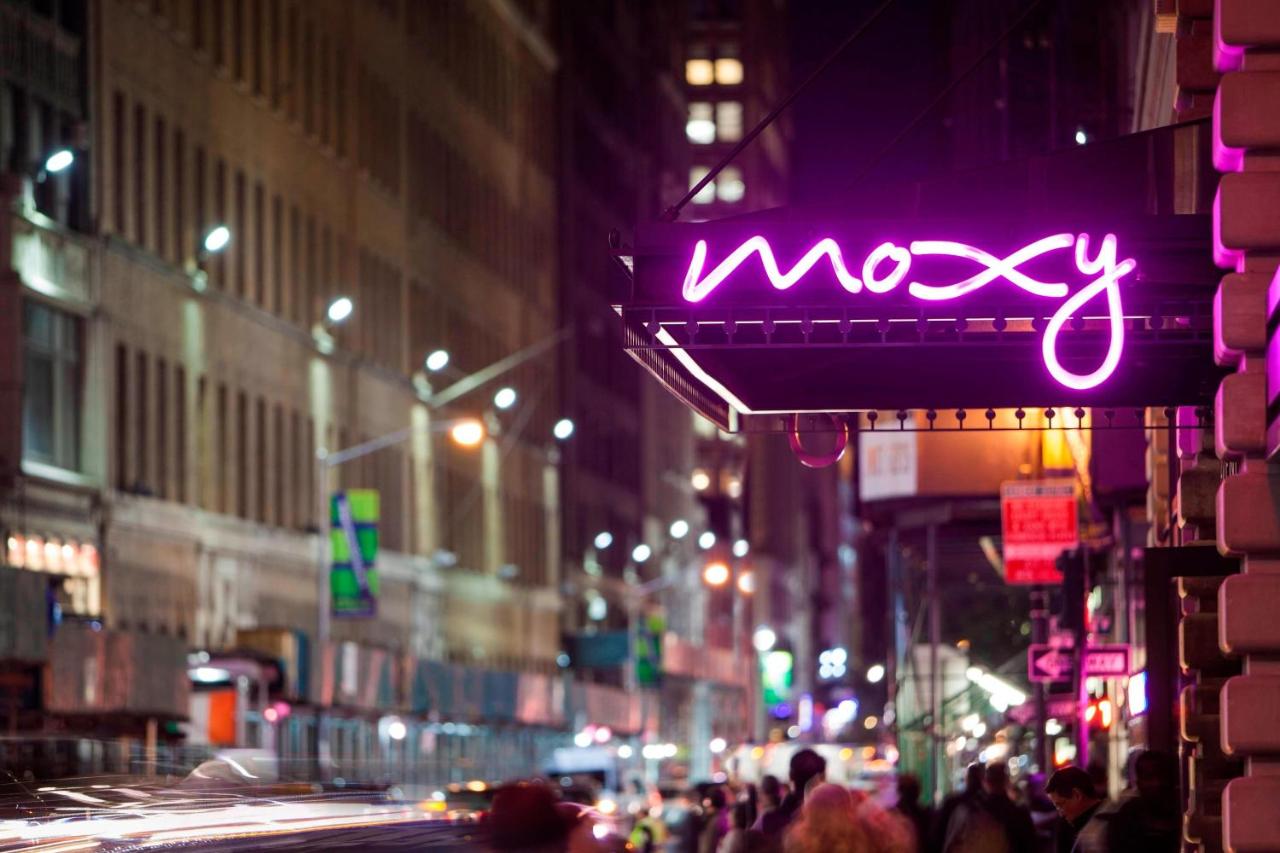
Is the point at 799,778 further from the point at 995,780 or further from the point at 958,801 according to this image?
the point at 995,780

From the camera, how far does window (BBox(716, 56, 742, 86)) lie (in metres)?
192

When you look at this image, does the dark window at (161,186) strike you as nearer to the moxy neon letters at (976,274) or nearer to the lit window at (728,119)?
the moxy neon letters at (976,274)

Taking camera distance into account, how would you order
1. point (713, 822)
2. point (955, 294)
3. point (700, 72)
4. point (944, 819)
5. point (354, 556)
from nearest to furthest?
point (955, 294) → point (944, 819) → point (713, 822) → point (354, 556) → point (700, 72)

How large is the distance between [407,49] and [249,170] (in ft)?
54.6

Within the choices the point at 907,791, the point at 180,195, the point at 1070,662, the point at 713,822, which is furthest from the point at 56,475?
the point at 907,791

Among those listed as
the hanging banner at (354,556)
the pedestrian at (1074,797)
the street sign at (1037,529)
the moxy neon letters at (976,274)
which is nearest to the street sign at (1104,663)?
the street sign at (1037,529)

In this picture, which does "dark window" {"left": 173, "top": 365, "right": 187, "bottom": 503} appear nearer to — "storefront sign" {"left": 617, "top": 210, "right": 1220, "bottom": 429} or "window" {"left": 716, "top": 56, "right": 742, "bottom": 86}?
"storefront sign" {"left": 617, "top": 210, "right": 1220, "bottom": 429}

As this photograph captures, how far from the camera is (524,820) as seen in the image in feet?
34.3

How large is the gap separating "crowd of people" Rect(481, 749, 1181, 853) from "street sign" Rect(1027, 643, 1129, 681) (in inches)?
59.7

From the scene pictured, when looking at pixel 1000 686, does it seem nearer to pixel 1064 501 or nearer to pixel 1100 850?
pixel 1064 501

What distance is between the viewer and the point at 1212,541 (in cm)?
1688

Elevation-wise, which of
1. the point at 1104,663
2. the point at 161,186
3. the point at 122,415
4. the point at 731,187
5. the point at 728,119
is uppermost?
the point at 728,119

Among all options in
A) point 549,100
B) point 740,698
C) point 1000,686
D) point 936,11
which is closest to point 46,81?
point 936,11

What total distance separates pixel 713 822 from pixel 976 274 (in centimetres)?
1694
